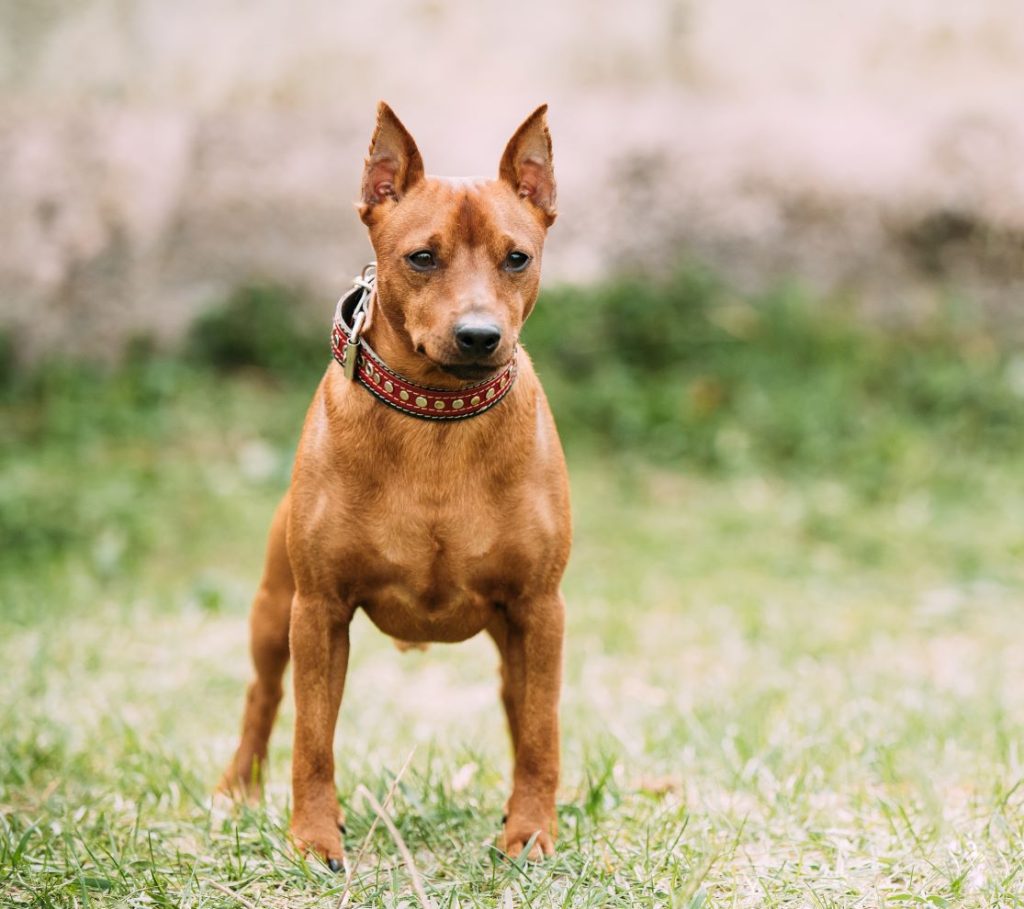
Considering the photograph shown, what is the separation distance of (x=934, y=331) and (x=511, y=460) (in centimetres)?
672

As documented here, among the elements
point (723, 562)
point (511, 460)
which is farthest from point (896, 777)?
point (723, 562)

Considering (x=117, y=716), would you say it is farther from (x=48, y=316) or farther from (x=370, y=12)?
(x=370, y=12)

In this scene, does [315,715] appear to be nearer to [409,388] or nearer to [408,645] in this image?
[408,645]

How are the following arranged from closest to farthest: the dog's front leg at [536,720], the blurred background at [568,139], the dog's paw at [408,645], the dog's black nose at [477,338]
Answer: the dog's black nose at [477,338] < the dog's front leg at [536,720] < the dog's paw at [408,645] < the blurred background at [568,139]

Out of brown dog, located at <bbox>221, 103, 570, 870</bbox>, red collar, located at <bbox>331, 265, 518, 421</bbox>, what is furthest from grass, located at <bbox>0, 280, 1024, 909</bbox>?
red collar, located at <bbox>331, 265, 518, 421</bbox>

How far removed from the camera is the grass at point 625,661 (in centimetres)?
292

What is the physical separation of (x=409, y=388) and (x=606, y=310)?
5884mm

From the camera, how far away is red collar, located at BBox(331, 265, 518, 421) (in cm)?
288

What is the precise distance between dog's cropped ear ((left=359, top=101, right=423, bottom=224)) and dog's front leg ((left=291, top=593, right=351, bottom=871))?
916 millimetres

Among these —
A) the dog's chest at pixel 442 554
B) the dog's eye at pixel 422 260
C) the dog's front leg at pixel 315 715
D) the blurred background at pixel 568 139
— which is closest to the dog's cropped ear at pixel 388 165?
the dog's eye at pixel 422 260

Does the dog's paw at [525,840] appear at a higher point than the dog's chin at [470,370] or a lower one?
lower

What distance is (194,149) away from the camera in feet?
28.4

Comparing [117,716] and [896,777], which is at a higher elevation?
[896,777]

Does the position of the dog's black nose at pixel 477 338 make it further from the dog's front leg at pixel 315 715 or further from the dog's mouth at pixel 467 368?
the dog's front leg at pixel 315 715
